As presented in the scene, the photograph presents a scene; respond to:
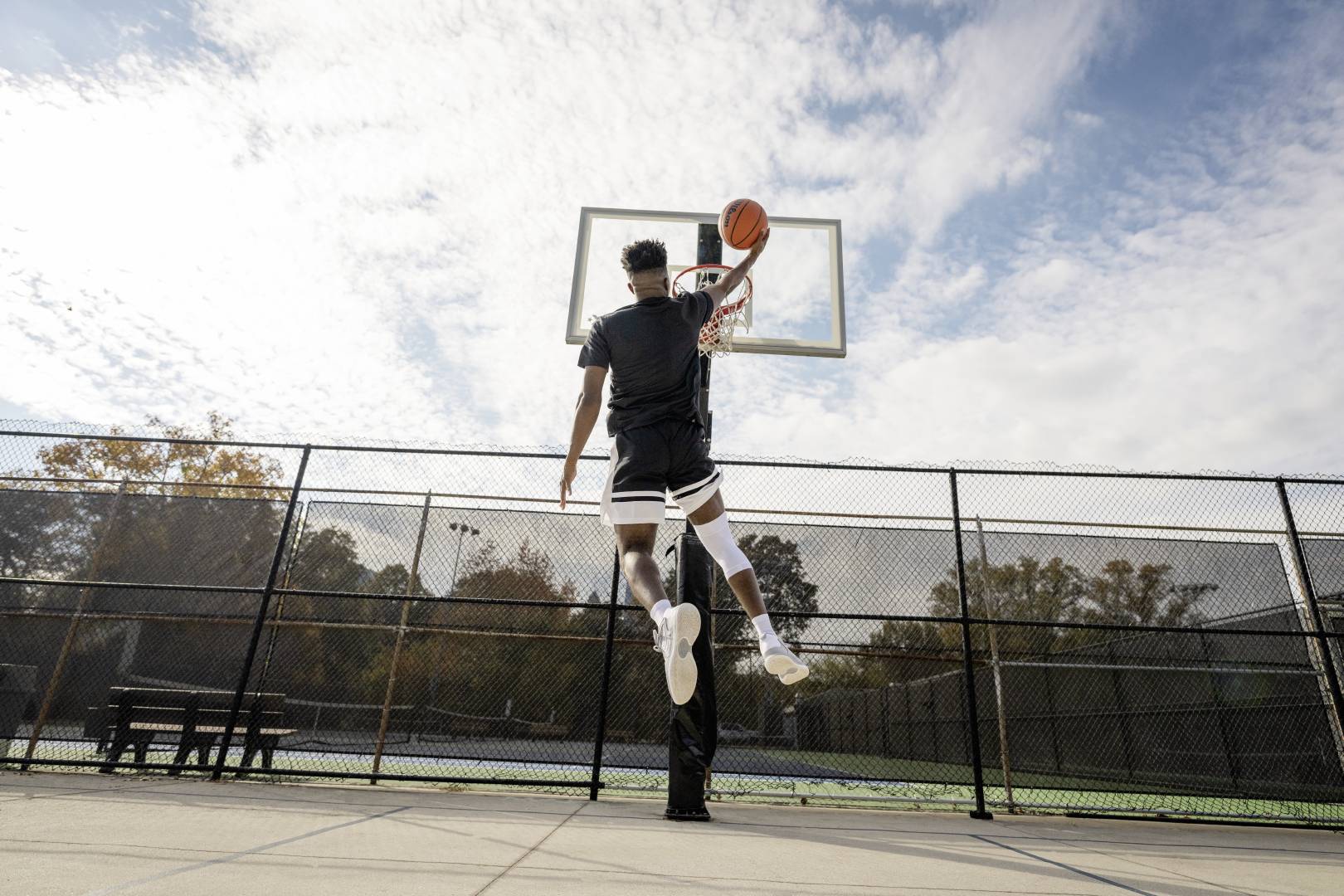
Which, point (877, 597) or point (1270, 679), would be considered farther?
point (1270, 679)

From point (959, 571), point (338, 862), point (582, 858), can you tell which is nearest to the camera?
point (338, 862)

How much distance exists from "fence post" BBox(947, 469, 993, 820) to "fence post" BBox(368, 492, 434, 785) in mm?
4137

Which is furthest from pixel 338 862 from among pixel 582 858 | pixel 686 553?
pixel 686 553

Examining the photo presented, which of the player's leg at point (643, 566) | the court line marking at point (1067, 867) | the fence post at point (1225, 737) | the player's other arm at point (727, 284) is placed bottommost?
the court line marking at point (1067, 867)

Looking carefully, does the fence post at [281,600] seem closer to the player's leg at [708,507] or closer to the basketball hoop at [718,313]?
the basketball hoop at [718,313]

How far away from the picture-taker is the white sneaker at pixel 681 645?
278 centimetres

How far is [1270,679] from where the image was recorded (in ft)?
22.5

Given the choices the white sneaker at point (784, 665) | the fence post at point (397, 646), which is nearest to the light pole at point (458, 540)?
the fence post at point (397, 646)

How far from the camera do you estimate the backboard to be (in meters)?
5.86

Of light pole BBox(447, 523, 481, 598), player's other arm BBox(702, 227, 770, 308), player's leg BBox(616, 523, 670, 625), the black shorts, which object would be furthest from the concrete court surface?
player's other arm BBox(702, 227, 770, 308)

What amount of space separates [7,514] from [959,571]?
357 inches

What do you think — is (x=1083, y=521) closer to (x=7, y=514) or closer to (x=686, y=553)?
(x=686, y=553)

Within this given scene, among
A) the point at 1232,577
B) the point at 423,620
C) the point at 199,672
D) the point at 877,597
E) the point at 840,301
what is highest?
the point at 840,301

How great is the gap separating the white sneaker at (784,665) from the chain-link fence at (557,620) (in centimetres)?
290
